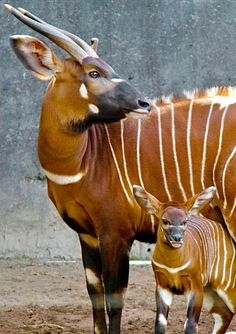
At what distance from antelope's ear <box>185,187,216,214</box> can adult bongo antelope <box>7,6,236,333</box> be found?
0.29 meters

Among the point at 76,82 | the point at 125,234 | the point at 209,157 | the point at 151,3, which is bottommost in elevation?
the point at 125,234

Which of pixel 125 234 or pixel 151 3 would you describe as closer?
pixel 125 234

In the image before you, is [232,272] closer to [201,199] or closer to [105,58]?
[201,199]

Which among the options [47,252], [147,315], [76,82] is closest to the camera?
[76,82]

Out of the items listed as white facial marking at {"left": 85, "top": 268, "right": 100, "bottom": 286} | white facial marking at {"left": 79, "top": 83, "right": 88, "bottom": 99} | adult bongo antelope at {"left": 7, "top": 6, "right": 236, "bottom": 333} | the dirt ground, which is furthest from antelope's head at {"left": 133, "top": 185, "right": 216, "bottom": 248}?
the dirt ground

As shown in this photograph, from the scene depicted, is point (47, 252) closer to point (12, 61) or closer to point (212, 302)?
point (12, 61)

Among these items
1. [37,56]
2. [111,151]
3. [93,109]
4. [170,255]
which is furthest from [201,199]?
[37,56]

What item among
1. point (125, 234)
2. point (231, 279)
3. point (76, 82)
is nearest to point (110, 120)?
point (76, 82)

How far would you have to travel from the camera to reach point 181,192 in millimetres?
6504

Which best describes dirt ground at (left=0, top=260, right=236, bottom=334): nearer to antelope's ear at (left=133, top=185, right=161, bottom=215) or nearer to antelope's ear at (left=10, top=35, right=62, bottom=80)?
antelope's ear at (left=133, top=185, right=161, bottom=215)

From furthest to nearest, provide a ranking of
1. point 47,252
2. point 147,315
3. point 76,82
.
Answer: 1. point 47,252
2. point 147,315
3. point 76,82

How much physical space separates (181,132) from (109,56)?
2.69m

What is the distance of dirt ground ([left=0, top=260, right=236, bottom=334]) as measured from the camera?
714 cm

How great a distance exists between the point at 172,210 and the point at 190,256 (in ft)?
1.04
